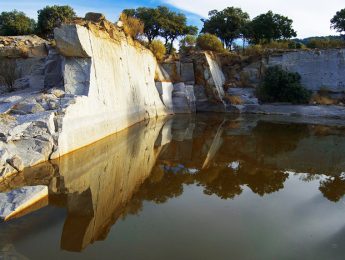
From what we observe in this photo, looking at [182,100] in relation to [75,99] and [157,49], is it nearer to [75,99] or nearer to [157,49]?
[157,49]

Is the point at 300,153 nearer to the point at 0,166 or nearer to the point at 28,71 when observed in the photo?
the point at 0,166

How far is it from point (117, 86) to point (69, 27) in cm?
376

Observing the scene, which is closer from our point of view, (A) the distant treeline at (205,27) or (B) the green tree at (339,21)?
(A) the distant treeline at (205,27)

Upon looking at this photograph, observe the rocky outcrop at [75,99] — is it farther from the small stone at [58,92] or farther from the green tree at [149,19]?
the green tree at [149,19]

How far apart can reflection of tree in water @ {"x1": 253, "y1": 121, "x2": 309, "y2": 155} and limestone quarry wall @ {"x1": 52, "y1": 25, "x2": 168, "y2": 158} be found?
5824 millimetres

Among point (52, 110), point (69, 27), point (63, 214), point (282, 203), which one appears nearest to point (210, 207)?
point (282, 203)

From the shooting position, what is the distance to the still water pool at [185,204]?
15.1 ft

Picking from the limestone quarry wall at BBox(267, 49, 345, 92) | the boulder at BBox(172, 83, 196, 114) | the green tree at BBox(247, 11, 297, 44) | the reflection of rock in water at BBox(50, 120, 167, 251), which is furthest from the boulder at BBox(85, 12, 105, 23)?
the green tree at BBox(247, 11, 297, 44)

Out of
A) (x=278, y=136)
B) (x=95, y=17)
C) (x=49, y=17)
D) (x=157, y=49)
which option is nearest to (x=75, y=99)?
(x=95, y=17)

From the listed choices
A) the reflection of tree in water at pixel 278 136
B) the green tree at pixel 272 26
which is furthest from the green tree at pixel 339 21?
the reflection of tree in water at pixel 278 136

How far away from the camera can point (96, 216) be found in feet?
18.5

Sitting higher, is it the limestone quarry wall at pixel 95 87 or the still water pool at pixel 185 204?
the limestone quarry wall at pixel 95 87

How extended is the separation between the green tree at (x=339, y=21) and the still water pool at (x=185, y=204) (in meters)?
29.8

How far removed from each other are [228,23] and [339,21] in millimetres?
11954
